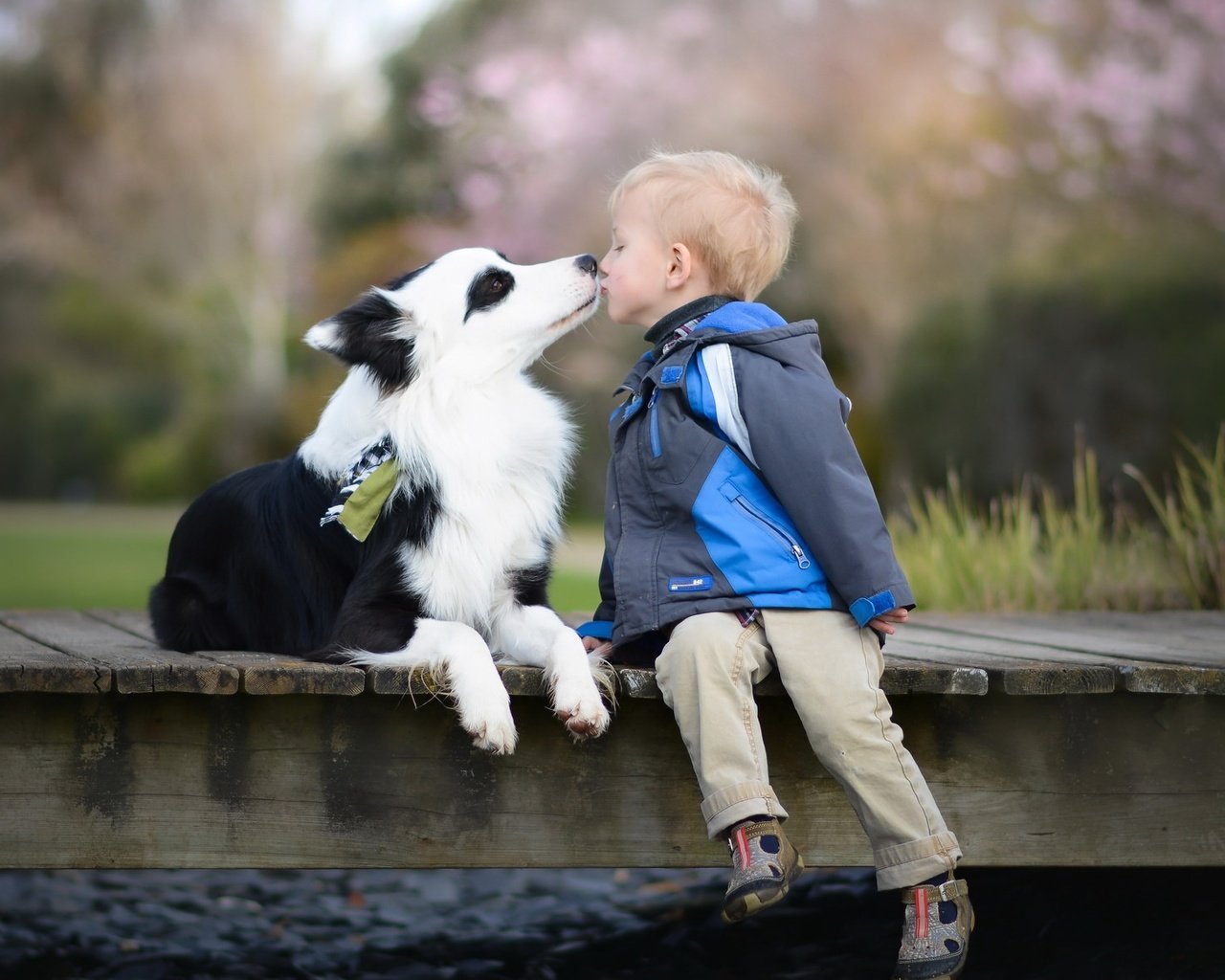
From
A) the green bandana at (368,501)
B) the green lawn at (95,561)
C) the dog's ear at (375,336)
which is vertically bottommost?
the green bandana at (368,501)

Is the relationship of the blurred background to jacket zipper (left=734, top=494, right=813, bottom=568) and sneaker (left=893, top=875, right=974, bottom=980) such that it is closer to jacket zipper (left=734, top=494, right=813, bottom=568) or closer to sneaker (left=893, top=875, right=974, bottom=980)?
jacket zipper (left=734, top=494, right=813, bottom=568)

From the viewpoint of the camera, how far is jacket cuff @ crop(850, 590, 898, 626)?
92.7 inches

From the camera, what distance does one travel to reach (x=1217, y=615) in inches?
153

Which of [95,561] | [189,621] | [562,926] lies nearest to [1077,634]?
[562,926]

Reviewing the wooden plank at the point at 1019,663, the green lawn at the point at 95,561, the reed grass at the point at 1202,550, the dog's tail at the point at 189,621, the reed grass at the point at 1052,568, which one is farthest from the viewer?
the green lawn at the point at 95,561

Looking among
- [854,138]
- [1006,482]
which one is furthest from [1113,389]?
[854,138]

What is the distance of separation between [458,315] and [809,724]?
3.79 feet

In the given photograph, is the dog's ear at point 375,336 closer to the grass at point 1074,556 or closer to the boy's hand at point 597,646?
the grass at point 1074,556

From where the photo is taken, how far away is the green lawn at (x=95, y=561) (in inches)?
315

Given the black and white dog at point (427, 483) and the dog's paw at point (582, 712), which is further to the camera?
the black and white dog at point (427, 483)

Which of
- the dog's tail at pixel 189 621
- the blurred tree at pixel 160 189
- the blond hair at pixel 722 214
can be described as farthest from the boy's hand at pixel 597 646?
the blurred tree at pixel 160 189

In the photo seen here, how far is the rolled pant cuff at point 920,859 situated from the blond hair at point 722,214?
1095mm

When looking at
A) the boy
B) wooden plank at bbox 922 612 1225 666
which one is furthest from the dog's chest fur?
wooden plank at bbox 922 612 1225 666

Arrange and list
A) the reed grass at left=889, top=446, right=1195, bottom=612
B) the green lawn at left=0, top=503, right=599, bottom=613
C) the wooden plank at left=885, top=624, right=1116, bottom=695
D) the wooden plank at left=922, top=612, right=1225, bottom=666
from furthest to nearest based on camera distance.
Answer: the green lawn at left=0, top=503, right=599, bottom=613 → the reed grass at left=889, top=446, right=1195, bottom=612 → the wooden plank at left=922, top=612, right=1225, bottom=666 → the wooden plank at left=885, top=624, right=1116, bottom=695
